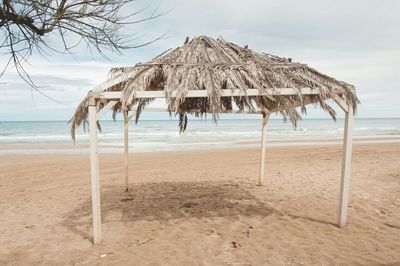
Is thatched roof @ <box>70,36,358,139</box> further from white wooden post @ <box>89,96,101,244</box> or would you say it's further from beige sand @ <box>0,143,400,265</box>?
beige sand @ <box>0,143,400,265</box>

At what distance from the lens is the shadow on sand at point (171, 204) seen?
5.16 m

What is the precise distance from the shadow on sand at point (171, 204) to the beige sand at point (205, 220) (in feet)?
0.06

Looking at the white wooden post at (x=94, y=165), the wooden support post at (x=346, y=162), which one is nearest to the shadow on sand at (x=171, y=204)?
the wooden support post at (x=346, y=162)

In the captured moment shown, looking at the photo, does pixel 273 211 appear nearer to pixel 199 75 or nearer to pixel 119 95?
pixel 199 75

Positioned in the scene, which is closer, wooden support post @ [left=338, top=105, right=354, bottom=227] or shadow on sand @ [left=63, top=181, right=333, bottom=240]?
wooden support post @ [left=338, top=105, right=354, bottom=227]

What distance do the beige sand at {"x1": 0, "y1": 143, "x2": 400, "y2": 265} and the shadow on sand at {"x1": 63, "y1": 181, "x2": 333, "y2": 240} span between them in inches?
0.8

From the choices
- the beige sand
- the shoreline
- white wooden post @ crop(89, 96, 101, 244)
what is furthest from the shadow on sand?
the shoreline

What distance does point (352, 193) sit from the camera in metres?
6.50

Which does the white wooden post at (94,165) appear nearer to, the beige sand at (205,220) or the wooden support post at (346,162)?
the beige sand at (205,220)

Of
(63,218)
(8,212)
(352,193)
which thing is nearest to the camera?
(63,218)

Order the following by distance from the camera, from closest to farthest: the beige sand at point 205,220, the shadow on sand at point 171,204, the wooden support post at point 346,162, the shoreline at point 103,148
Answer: the beige sand at point 205,220 → the wooden support post at point 346,162 → the shadow on sand at point 171,204 → the shoreline at point 103,148

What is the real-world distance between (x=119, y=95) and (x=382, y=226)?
4.31m

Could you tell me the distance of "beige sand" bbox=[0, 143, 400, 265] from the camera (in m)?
3.76

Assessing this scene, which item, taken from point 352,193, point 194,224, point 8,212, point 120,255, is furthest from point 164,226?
point 352,193
